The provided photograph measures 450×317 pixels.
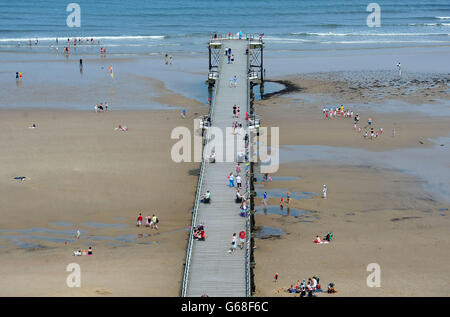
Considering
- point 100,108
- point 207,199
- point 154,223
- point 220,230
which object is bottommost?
point 154,223

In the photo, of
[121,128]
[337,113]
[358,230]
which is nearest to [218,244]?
[358,230]

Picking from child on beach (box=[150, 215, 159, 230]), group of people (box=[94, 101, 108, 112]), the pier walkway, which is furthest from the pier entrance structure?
group of people (box=[94, 101, 108, 112])

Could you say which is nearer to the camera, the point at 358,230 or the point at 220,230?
the point at 220,230

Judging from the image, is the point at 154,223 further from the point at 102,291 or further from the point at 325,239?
the point at 325,239

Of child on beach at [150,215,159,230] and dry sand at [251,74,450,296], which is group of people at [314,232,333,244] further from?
child on beach at [150,215,159,230]

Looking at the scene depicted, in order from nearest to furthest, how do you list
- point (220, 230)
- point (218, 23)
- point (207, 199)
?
1. point (220, 230)
2. point (207, 199)
3. point (218, 23)

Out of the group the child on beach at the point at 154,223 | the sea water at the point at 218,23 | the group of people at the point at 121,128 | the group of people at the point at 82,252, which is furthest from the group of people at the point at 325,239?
the sea water at the point at 218,23

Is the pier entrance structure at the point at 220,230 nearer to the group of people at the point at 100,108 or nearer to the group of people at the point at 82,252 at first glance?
the group of people at the point at 82,252

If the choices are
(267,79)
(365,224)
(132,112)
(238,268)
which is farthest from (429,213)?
(267,79)
